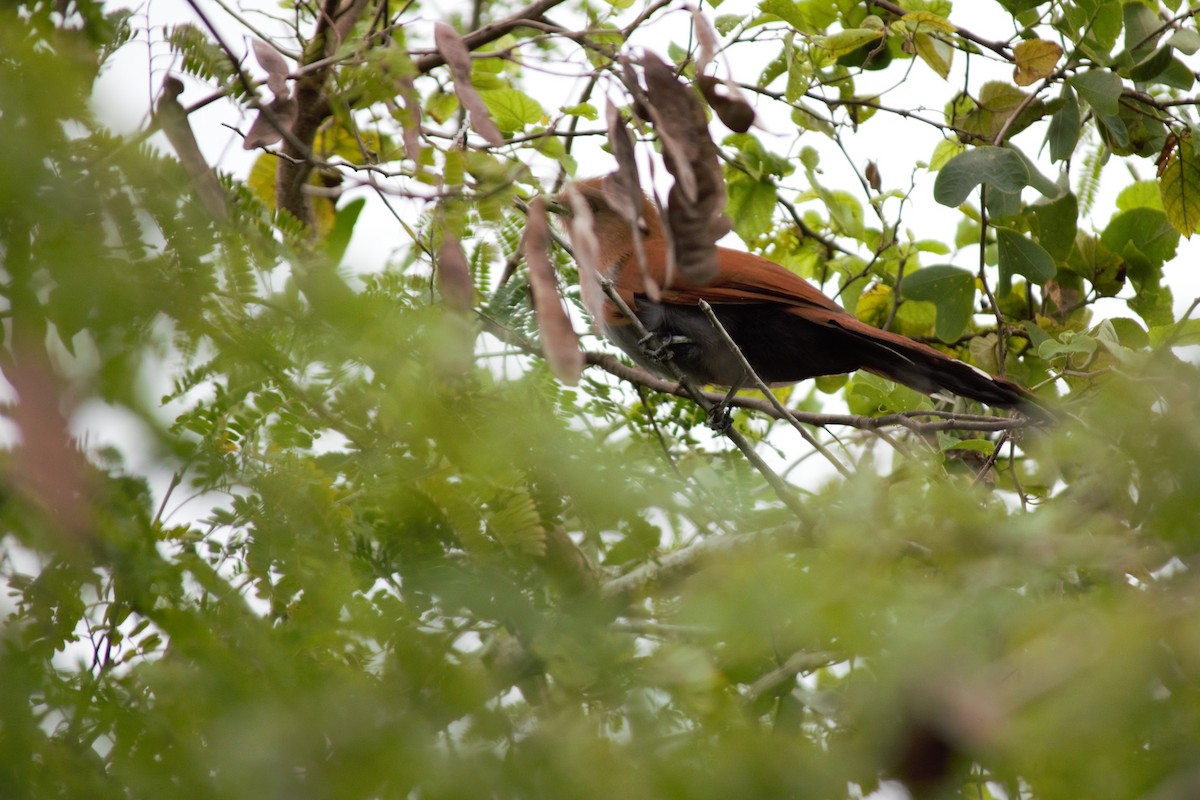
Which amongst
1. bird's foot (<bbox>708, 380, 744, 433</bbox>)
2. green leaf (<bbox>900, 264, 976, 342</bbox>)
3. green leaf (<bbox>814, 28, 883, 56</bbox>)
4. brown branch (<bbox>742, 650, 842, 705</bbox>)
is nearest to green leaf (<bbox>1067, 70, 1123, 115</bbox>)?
green leaf (<bbox>814, 28, 883, 56</bbox>)

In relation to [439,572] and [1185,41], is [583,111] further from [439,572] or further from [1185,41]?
[439,572]

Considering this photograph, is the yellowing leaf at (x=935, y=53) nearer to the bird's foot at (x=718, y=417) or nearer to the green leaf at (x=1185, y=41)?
the green leaf at (x=1185, y=41)

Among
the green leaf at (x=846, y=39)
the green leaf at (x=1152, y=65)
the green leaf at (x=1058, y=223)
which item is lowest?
the green leaf at (x=1058, y=223)

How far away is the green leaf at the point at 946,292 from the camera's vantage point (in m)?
3.59

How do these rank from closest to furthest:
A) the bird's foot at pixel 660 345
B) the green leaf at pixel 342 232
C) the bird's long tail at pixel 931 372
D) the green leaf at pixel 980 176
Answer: the green leaf at pixel 342 232
the bird's long tail at pixel 931 372
the green leaf at pixel 980 176
the bird's foot at pixel 660 345

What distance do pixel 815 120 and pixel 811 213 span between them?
92 cm

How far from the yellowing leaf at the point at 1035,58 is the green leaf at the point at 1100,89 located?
26cm

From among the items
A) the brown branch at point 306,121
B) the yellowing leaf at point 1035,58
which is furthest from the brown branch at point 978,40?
the brown branch at point 306,121

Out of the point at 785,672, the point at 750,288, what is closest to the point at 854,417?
the point at 750,288

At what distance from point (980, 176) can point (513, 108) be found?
1.47 meters

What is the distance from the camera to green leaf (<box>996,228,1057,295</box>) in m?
3.34

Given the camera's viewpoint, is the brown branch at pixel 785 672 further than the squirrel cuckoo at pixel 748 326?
No

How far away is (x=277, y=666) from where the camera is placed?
0.89 m

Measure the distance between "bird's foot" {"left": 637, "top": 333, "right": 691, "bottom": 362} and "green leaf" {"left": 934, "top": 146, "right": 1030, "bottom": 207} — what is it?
112cm
